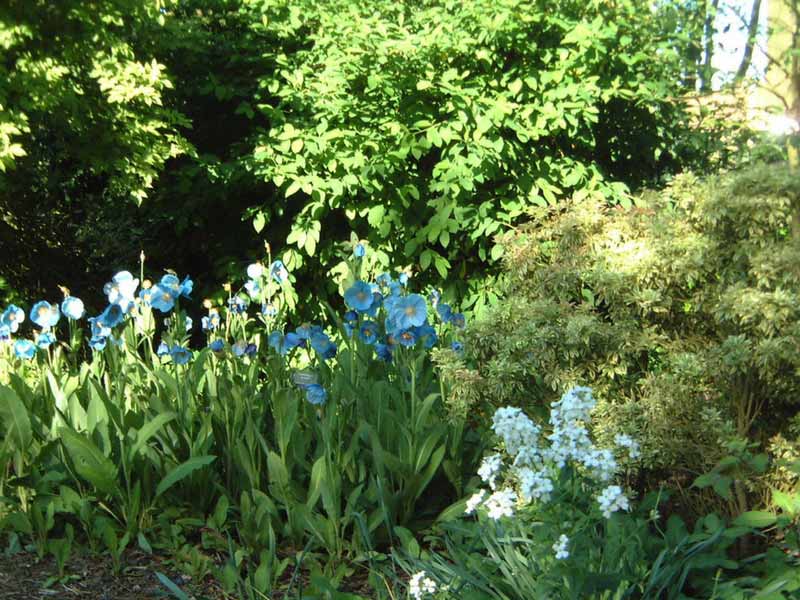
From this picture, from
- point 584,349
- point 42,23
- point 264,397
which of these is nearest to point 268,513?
point 264,397

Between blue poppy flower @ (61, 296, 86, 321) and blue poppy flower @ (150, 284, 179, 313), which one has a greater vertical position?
blue poppy flower @ (150, 284, 179, 313)

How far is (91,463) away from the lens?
10.9ft

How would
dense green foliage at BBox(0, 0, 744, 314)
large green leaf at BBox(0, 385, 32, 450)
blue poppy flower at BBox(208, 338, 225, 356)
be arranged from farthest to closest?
1. dense green foliage at BBox(0, 0, 744, 314)
2. blue poppy flower at BBox(208, 338, 225, 356)
3. large green leaf at BBox(0, 385, 32, 450)

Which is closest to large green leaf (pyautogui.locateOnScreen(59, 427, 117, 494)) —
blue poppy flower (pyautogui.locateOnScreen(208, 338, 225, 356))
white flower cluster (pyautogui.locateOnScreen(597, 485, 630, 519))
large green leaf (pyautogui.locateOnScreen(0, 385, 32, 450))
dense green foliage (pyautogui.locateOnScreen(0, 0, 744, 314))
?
large green leaf (pyautogui.locateOnScreen(0, 385, 32, 450))

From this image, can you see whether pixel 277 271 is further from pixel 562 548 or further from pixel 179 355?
pixel 562 548

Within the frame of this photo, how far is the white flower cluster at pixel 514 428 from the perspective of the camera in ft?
7.71

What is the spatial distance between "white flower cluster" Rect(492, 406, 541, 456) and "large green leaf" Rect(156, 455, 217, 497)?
1252mm

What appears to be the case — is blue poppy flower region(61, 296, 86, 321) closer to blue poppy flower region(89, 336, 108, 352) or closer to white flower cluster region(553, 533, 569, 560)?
blue poppy flower region(89, 336, 108, 352)

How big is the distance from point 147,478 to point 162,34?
12.6 feet

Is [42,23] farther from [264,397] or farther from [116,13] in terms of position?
[264,397]

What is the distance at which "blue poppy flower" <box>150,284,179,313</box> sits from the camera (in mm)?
4074

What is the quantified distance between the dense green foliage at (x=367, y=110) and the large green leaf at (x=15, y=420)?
2.21 m

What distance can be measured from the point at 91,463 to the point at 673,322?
215cm

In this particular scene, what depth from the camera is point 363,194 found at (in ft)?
20.4
